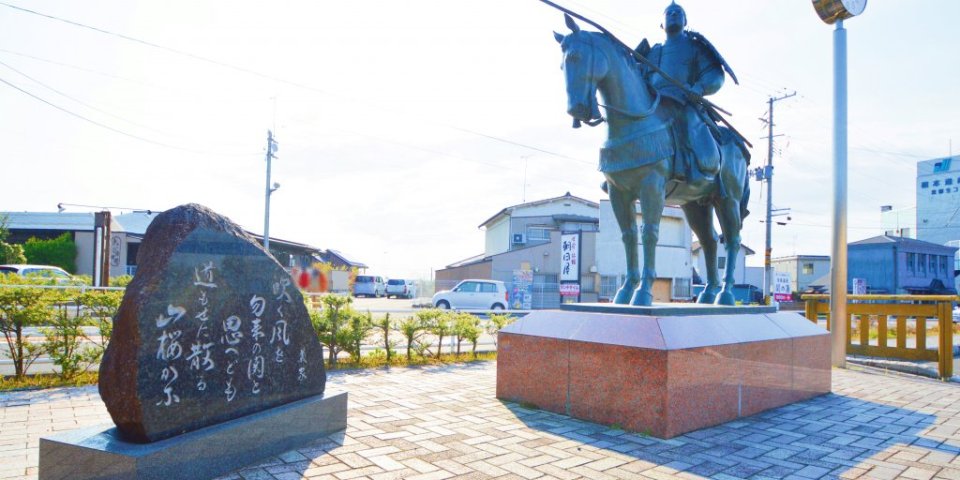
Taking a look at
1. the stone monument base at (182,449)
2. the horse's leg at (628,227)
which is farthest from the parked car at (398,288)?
the stone monument base at (182,449)

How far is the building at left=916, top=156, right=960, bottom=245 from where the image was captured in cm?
5003

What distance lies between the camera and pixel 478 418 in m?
5.34

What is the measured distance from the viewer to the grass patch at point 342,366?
675 cm

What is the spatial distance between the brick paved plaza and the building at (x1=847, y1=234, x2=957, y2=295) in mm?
40399

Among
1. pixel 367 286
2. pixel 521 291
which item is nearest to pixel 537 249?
pixel 521 291

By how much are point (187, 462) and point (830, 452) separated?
4682 millimetres

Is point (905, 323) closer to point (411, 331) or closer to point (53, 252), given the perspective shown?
point (411, 331)

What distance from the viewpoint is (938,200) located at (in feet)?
169

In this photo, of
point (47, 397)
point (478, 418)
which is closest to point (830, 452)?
point (478, 418)

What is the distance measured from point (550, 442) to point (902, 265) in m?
46.1

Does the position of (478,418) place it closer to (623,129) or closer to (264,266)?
(264,266)

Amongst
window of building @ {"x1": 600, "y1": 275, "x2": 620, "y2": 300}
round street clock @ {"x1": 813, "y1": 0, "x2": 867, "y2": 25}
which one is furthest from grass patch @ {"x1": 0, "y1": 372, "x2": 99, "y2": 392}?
window of building @ {"x1": 600, "y1": 275, "x2": 620, "y2": 300}

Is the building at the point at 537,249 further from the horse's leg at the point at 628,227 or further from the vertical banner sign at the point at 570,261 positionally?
the horse's leg at the point at 628,227

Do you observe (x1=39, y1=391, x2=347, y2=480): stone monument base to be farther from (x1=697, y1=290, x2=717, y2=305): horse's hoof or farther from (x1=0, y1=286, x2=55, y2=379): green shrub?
(x1=697, y1=290, x2=717, y2=305): horse's hoof
